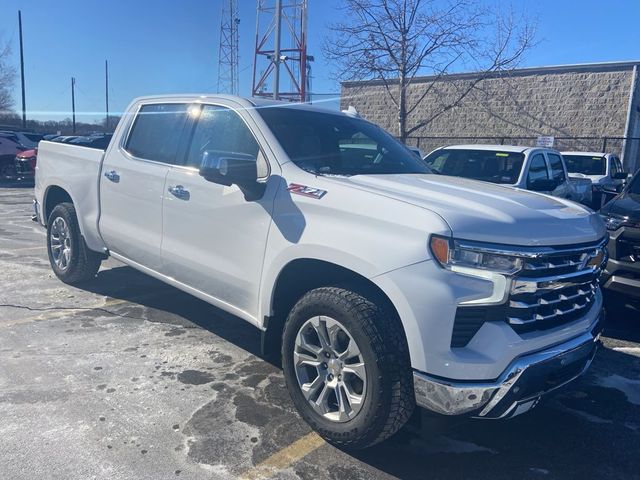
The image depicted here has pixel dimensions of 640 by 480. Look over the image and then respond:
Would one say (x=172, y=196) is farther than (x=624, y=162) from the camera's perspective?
No

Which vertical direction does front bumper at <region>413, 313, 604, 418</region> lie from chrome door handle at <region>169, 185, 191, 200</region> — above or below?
below

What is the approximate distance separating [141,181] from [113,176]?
54 cm

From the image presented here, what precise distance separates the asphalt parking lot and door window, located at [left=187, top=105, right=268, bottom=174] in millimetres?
1548

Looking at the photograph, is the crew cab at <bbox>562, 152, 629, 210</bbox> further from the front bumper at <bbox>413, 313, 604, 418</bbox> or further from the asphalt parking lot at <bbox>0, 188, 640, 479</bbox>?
the front bumper at <bbox>413, 313, 604, 418</bbox>

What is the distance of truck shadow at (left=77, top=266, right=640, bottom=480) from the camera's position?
294cm

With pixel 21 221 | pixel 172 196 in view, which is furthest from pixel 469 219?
pixel 21 221

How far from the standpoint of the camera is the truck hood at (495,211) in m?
2.67

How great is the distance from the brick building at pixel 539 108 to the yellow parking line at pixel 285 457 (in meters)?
18.6

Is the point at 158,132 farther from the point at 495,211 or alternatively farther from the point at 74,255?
the point at 495,211

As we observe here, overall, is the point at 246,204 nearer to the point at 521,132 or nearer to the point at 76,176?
the point at 76,176

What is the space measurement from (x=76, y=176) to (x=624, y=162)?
765 inches

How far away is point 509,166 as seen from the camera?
8.20 meters

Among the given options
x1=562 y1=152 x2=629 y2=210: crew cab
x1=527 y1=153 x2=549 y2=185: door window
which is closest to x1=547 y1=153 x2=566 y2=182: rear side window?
x1=527 y1=153 x2=549 y2=185: door window

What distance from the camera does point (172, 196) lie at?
4.16 metres
